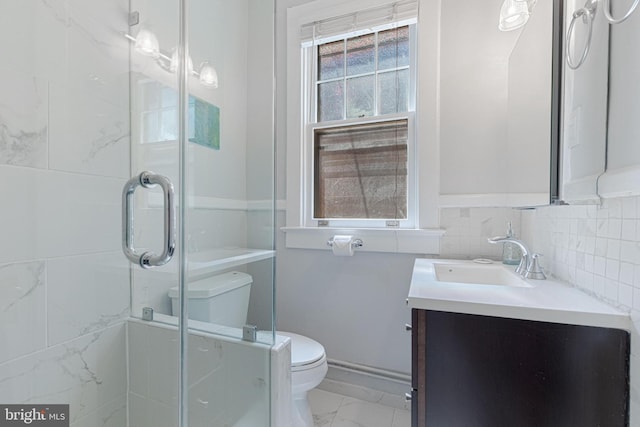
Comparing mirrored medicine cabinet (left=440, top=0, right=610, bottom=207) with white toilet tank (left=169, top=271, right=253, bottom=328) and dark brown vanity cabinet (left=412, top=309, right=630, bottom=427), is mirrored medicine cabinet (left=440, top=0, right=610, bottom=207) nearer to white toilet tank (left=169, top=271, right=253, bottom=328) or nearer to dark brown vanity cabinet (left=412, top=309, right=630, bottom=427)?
dark brown vanity cabinet (left=412, top=309, right=630, bottom=427)

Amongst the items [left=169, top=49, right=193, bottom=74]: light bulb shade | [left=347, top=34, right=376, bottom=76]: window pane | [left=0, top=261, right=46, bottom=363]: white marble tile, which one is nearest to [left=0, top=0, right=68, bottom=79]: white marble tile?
[left=169, top=49, right=193, bottom=74]: light bulb shade

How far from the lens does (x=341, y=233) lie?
1711 mm

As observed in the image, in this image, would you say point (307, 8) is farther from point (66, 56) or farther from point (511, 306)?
point (511, 306)

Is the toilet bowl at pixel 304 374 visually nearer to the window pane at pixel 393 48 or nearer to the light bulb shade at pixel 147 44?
the light bulb shade at pixel 147 44

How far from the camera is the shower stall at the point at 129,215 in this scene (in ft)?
2.97

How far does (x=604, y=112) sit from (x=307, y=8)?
160cm

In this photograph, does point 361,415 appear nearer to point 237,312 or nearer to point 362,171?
point 237,312

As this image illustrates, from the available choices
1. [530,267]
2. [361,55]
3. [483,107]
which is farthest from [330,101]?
[530,267]

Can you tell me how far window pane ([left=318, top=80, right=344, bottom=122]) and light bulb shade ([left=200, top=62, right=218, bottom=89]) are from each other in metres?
0.65

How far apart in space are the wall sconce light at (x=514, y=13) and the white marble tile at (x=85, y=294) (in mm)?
1907

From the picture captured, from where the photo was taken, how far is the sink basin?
4.29 feet

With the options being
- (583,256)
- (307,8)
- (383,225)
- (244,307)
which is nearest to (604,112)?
(583,256)

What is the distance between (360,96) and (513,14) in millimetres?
784

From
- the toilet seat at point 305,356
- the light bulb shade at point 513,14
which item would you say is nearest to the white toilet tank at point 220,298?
the toilet seat at point 305,356
